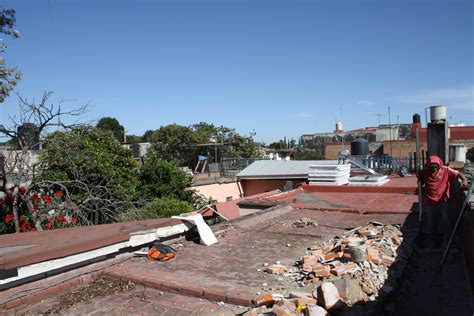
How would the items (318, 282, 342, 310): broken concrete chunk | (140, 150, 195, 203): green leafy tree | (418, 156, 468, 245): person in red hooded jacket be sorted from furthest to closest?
(140, 150, 195, 203): green leafy tree < (418, 156, 468, 245): person in red hooded jacket < (318, 282, 342, 310): broken concrete chunk

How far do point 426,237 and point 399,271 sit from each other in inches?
99.1

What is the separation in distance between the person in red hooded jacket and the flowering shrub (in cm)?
792

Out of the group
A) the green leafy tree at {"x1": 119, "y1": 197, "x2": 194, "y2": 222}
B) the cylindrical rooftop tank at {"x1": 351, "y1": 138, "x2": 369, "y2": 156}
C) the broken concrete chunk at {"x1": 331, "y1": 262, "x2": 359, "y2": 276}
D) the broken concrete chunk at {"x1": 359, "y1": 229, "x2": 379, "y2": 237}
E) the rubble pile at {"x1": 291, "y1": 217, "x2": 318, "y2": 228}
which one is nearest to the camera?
the broken concrete chunk at {"x1": 331, "y1": 262, "x2": 359, "y2": 276}

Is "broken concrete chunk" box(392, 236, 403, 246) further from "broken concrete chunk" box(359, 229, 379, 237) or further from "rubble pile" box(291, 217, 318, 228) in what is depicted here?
"rubble pile" box(291, 217, 318, 228)

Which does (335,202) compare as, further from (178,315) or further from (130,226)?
(178,315)

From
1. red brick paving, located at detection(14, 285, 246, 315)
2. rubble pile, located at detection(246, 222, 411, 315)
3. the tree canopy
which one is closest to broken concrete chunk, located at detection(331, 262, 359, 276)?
rubble pile, located at detection(246, 222, 411, 315)

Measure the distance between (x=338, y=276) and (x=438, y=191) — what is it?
3.36 metres

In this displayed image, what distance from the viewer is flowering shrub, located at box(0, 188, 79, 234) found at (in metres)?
9.45

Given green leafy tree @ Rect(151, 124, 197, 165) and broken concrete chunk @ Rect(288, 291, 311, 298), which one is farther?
green leafy tree @ Rect(151, 124, 197, 165)

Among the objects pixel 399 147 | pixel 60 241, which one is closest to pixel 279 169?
pixel 399 147

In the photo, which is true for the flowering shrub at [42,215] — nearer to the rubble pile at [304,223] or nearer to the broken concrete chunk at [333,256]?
the rubble pile at [304,223]

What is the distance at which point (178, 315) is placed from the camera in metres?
3.48

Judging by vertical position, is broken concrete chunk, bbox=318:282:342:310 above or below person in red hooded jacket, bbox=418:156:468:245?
below

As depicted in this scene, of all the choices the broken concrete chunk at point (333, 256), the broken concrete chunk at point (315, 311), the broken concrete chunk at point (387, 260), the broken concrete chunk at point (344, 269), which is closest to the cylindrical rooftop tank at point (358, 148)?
the broken concrete chunk at point (387, 260)
